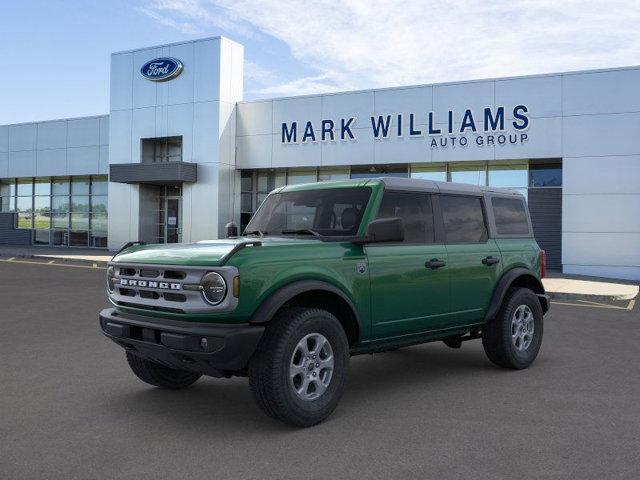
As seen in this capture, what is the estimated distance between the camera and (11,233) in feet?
118

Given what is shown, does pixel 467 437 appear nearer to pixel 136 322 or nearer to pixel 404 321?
pixel 404 321

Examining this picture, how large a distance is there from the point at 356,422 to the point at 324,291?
3.41 feet

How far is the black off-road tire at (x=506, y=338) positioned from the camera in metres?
6.78

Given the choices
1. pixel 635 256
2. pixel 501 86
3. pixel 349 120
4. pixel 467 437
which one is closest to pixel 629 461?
pixel 467 437

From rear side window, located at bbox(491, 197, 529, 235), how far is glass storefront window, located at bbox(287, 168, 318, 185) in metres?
19.3

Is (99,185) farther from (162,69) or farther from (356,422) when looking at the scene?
(356,422)

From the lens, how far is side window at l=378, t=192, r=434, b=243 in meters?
5.93

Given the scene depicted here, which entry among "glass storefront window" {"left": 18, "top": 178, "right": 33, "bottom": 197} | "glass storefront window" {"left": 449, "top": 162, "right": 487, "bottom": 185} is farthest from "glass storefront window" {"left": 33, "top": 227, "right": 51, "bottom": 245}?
"glass storefront window" {"left": 449, "top": 162, "right": 487, "bottom": 185}

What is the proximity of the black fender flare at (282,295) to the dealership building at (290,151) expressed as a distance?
18186mm

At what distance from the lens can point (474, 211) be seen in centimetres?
686

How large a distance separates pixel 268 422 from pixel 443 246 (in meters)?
2.42

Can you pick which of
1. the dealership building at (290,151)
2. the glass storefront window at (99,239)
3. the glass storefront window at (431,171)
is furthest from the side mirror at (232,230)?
the glass storefront window at (99,239)

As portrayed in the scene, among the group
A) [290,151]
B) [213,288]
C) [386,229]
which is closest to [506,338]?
[386,229]

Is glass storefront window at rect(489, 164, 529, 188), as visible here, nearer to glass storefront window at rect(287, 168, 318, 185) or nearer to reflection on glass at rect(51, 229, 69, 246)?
glass storefront window at rect(287, 168, 318, 185)
